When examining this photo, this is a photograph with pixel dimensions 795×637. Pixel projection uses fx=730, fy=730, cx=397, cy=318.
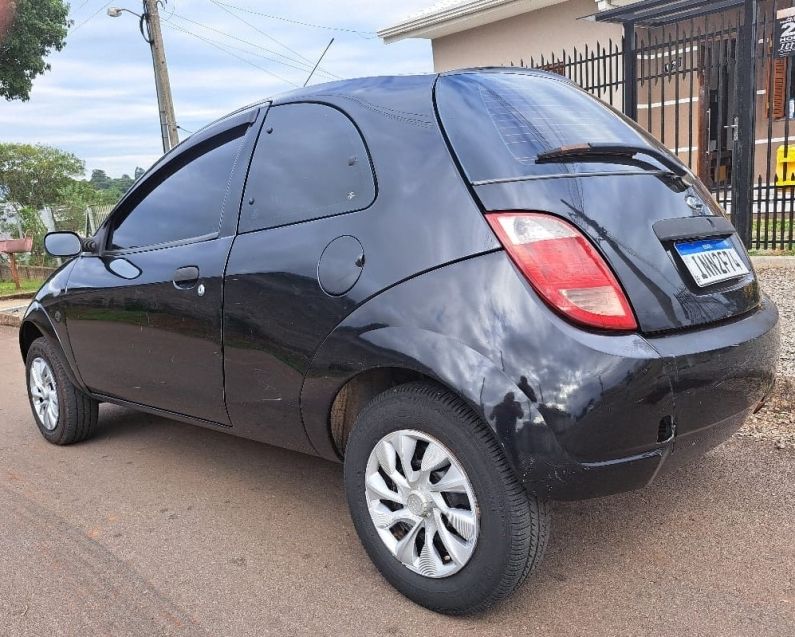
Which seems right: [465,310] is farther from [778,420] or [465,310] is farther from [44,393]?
[44,393]

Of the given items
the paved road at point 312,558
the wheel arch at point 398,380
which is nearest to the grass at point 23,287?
the paved road at point 312,558

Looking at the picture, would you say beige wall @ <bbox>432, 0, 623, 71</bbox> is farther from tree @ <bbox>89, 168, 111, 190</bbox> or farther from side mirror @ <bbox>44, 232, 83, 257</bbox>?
tree @ <bbox>89, 168, 111, 190</bbox>

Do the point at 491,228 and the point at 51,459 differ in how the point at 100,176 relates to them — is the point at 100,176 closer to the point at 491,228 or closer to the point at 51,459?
the point at 51,459

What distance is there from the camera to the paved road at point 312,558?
236 centimetres

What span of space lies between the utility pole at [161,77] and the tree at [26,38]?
3523mm

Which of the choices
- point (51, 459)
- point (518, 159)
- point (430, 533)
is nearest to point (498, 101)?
point (518, 159)

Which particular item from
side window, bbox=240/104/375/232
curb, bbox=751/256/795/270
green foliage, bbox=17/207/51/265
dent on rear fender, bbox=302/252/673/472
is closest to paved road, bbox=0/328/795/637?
dent on rear fender, bbox=302/252/673/472

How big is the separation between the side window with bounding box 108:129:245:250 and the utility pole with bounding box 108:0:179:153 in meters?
11.0

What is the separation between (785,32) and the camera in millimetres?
7113

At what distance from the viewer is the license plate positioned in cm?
232

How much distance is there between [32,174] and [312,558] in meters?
30.2

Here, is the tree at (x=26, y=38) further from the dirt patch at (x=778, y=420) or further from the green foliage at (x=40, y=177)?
the dirt patch at (x=778, y=420)

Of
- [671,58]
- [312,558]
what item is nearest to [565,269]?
[312,558]

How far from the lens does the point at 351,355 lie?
8.05 ft
